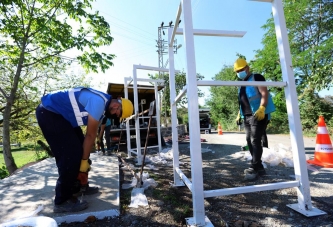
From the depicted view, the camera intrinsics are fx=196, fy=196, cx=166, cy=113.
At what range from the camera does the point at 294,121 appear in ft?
5.72

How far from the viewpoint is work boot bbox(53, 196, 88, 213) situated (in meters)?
1.92

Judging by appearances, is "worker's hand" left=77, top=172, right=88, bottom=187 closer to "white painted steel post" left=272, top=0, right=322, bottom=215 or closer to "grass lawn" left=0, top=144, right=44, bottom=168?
"white painted steel post" left=272, top=0, right=322, bottom=215

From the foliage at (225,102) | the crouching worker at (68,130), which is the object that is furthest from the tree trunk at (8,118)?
the foliage at (225,102)

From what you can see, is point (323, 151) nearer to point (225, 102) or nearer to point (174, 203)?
point (174, 203)

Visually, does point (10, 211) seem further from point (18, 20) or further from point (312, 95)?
point (312, 95)

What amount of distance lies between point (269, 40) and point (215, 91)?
1704 centimetres

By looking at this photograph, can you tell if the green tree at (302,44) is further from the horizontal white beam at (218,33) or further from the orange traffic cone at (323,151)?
A: the horizontal white beam at (218,33)

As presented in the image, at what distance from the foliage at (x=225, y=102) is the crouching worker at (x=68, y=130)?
23888 mm

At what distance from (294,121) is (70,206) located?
2.26 metres

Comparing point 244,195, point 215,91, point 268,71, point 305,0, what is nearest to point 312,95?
point 268,71

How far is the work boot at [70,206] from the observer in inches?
75.7

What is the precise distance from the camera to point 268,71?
1475 cm

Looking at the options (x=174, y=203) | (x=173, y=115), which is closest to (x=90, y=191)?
(x=174, y=203)

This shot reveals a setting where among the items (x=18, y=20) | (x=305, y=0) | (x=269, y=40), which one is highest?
(x=305, y=0)
